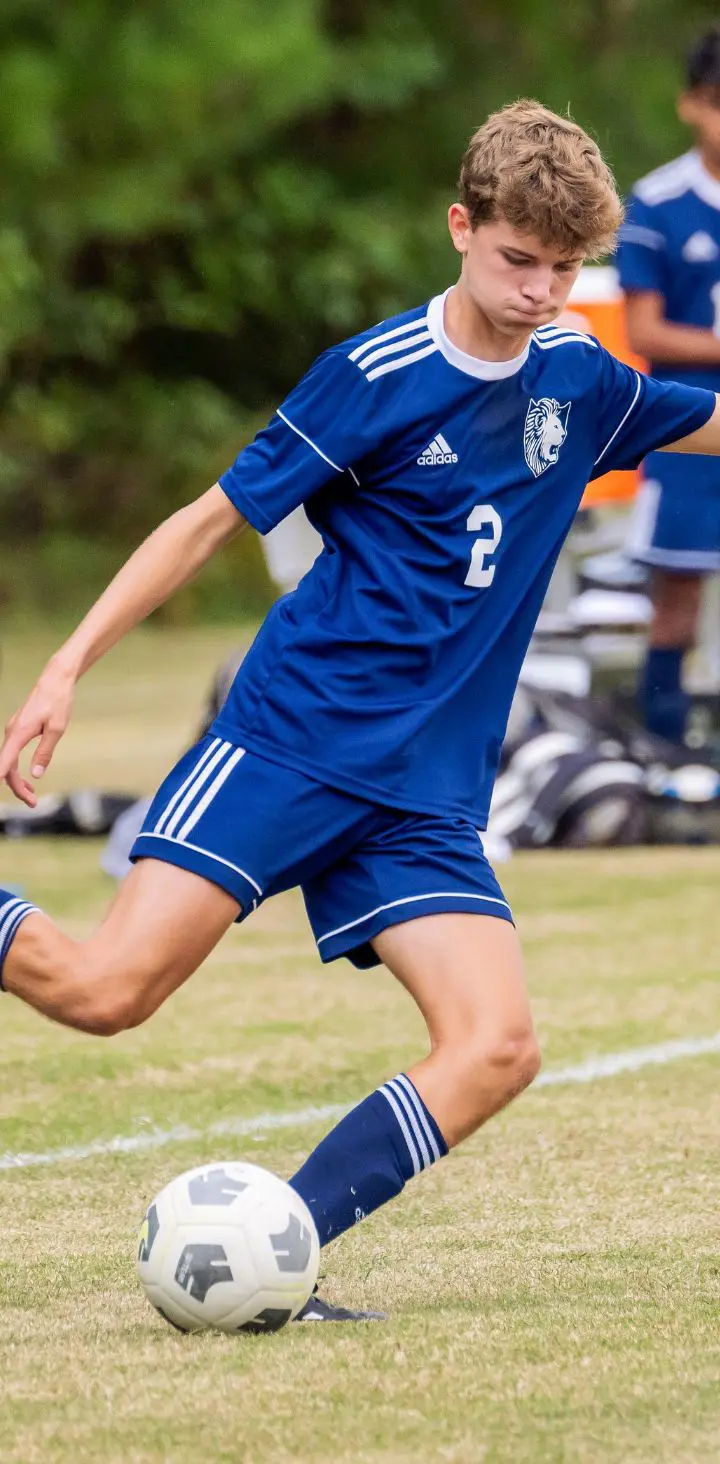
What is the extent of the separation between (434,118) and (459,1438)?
22320 mm

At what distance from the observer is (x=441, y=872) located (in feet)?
11.2

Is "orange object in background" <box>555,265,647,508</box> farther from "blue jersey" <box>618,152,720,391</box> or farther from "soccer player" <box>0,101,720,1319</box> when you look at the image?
"soccer player" <box>0,101,720,1319</box>

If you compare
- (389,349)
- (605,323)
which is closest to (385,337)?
(389,349)

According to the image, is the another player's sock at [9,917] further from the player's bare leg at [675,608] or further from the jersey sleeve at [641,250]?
the player's bare leg at [675,608]

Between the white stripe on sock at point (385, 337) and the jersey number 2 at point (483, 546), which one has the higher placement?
the white stripe on sock at point (385, 337)

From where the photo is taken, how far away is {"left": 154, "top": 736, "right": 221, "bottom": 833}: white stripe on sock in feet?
11.2

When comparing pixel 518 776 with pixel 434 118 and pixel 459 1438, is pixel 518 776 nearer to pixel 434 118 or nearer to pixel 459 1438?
pixel 459 1438

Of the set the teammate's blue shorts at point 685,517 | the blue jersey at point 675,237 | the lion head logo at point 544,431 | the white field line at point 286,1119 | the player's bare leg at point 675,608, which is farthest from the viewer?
the player's bare leg at point 675,608

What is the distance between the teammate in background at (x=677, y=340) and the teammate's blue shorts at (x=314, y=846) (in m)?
Answer: 4.77

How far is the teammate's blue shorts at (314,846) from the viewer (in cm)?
336

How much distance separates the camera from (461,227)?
348 centimetres

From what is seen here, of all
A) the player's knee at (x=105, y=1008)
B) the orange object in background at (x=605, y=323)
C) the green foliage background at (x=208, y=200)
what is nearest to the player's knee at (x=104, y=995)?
the player's knee at (x=105, y=1008)

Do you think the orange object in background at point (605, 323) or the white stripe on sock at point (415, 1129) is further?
the orange object in background at point (605, 323)

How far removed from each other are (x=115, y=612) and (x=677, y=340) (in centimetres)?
492
